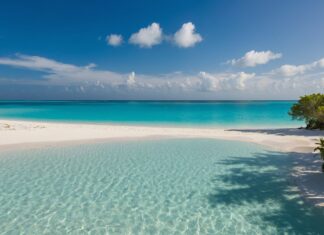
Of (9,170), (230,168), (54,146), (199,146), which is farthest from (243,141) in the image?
(9,170)

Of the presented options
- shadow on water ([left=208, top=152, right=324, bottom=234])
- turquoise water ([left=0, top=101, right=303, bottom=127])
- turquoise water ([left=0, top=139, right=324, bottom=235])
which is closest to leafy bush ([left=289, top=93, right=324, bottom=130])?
turquoise water ([left=0, top=101, right=303, bottom=127])

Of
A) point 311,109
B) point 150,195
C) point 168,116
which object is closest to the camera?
point 150,195

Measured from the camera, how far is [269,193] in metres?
9.74

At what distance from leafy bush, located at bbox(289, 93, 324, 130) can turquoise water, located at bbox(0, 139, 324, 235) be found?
48.4ft

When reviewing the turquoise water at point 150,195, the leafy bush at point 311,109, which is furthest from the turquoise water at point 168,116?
the turquoise water at point 150,195

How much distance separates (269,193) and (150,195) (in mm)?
4986

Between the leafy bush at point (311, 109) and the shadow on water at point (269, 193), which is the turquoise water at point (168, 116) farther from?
the shadow on water at point (269, 193)

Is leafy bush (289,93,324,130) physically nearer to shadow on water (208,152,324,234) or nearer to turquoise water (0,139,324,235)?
turquoise water (0,139,324,235)

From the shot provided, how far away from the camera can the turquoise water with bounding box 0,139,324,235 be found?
290 inches

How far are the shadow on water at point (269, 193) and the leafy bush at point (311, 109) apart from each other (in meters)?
15.3

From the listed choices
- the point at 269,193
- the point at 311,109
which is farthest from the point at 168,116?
the point at 269,193

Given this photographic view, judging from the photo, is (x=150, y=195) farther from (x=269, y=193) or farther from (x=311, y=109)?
(x=311, y=109)

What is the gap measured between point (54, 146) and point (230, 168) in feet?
45.5

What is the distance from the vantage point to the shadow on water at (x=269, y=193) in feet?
24.7
